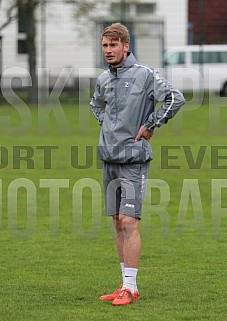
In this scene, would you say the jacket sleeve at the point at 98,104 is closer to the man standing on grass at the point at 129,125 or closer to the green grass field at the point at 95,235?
the man standing on grass at the point at 129,125

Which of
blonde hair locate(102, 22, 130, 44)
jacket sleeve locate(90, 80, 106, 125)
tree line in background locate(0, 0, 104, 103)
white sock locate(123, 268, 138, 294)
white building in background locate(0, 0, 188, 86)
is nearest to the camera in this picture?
blonde hair locate(102, 22, 130, 44)

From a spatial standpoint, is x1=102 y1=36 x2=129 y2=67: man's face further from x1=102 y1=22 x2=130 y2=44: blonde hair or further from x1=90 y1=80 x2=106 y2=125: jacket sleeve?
x1=90 y1=80 x2=106 y2=125: jacket sleeve

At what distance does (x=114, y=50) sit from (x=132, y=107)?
0.40 metres

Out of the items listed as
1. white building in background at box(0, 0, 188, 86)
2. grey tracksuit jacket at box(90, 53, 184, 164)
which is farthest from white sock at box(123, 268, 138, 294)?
white building in background at box(0, 0, 188, 86)

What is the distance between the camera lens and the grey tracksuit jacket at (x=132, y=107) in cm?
694

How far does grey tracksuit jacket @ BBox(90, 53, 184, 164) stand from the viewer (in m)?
6.94

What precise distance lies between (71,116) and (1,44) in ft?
30.5

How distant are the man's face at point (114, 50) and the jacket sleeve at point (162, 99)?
0.86 ft

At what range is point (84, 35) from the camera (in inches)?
1455

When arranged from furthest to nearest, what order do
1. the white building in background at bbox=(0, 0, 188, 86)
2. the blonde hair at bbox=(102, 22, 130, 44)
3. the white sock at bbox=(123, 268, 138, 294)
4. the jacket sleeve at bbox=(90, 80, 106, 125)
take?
the white building in background at bbox=(0, 0, 188, 86)
the jacket sleeve at bbox=(90, 80, 106, 125)
the white sock at bbox=(123, 268, 138, 294)
the blonde hair at bbox=(102, 22, 130, 44)

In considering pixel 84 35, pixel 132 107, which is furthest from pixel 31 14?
pixel 132 107

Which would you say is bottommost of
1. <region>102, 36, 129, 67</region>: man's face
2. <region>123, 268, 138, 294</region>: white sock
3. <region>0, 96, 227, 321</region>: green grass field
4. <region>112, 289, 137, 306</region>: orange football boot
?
<region>0, 96, 227, 321</region>: green grass field

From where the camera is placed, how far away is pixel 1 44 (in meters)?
35.2

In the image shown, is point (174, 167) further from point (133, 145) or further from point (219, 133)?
point (133, 145)
